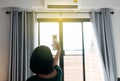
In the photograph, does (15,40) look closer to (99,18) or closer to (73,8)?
(73,8)

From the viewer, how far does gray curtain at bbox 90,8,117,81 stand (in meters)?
3.36

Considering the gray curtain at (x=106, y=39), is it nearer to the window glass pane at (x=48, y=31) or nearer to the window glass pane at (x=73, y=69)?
the window glass pane at (x=73, y=69)

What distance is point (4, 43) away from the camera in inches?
136

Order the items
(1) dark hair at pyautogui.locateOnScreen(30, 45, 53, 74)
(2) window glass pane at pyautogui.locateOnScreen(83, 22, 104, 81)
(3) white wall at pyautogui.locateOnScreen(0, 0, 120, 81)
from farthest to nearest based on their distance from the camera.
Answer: (2) window glass pane at pyautogui.locateOnScreen(83, 22, 104, 81) < (3) white wall at pyautogui.locateOnScreen(0, 0, 120, 81) < (1) dark hair at pyautogui.locateOnScreen(30, 45, 53, 74)

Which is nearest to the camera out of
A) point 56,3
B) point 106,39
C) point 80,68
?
point 56,3

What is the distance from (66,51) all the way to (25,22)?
975 mm

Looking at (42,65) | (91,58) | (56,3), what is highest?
(56,3)

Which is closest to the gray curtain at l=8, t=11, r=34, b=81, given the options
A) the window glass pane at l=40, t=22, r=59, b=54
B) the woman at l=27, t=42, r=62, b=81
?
the window glass pane at l=40, t=22, r=59, b=54

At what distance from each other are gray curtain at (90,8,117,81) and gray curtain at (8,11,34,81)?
1.26 m

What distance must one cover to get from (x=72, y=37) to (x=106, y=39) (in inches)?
26.0

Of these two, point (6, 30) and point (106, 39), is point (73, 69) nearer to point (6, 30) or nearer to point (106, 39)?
point (106, 39)

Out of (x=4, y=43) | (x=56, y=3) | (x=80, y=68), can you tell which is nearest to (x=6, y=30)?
(x=4, y=43)

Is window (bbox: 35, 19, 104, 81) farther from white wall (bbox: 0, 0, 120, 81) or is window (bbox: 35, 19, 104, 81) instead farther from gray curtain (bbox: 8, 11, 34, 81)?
white wall (bbox: 0, 0, 120, 81)

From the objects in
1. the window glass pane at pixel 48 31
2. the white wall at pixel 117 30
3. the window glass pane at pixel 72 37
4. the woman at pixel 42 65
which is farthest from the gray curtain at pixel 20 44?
the woman at pixel 42 65
